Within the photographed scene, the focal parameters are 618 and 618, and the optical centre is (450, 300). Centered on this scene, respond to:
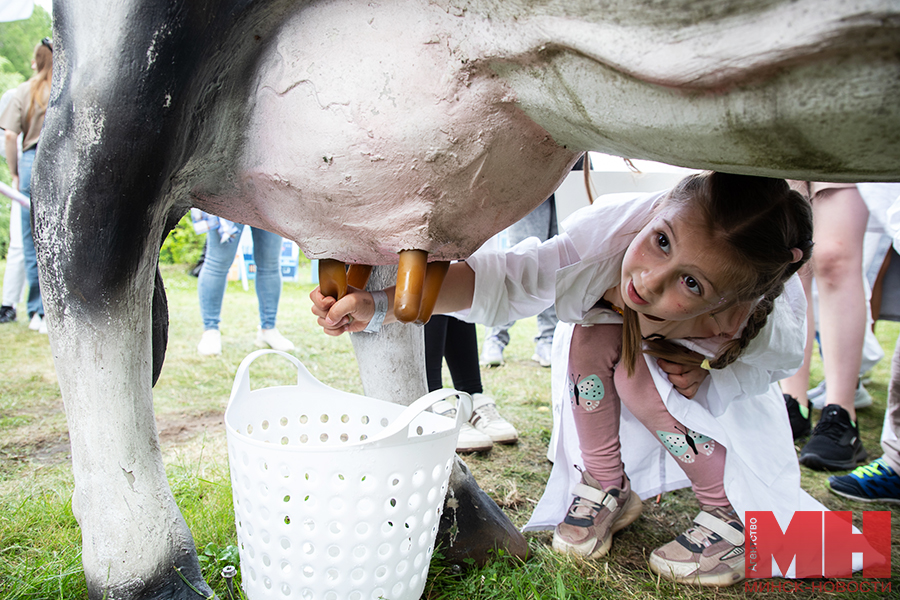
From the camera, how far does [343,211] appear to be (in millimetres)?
629

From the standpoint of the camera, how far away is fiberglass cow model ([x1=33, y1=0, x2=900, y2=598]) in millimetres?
410

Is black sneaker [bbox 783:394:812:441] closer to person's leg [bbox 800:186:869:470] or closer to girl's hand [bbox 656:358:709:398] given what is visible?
person's leg [bbox 800:186:869:470]

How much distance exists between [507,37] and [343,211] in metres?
0.24

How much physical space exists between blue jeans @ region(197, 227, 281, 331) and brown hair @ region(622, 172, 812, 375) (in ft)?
5.81

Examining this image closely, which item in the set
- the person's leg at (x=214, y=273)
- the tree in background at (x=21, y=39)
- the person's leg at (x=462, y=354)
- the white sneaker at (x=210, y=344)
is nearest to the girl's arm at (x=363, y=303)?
the person's leg at (x=462, y=354)

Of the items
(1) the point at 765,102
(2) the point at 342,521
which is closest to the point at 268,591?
(2) the point at 342,521

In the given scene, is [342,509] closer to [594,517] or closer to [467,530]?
[467,530]

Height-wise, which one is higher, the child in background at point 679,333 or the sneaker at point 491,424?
the child in background at point 679,333

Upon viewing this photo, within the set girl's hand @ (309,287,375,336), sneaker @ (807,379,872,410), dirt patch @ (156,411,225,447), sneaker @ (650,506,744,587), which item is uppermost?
girl's hand @ (309,287,375,336)

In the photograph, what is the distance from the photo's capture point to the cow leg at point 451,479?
2.96ft

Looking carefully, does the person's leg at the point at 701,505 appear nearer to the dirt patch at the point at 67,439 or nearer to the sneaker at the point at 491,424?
the sneaker at the point at 491,424

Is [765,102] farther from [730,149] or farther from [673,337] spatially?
[673,337]

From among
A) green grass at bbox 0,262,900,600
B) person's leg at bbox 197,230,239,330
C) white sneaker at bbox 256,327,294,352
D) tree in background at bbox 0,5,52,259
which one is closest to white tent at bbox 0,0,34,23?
person's leg at bbox 197,230,239,330

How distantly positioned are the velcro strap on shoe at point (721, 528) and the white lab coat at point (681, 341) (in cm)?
3
